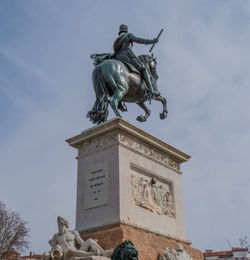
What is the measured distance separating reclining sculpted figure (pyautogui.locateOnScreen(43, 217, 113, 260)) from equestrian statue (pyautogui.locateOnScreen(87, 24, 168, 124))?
3085 mm

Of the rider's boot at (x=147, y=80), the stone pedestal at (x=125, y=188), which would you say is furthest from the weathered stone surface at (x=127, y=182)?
the rider's boot at (x=147, y=80)

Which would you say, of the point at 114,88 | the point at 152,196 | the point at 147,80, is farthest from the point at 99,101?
the point at 152,196

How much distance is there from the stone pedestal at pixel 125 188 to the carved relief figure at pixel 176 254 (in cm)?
21

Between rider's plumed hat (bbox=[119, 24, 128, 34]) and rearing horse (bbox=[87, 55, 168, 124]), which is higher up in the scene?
rider's plumed hat (bbox=[119, 24, 128, 34])

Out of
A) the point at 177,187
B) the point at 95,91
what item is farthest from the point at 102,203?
the point at 95,91

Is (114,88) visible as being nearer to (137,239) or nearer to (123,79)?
(123,79)

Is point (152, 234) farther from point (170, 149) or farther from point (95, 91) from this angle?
point (95, 91)

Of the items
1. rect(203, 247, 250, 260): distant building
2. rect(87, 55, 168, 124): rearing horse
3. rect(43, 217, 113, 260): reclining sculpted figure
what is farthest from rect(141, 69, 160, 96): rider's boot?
rect(203, 247, 250, 260): distant building

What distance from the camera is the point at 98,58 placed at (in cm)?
1172

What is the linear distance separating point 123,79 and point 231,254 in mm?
40532

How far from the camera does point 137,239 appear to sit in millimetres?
8469

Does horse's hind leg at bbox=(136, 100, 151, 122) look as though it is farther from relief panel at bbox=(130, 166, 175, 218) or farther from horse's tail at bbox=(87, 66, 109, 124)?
relief panel at bbox=(130, 166, 175, 218)

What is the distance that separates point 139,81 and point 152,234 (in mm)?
4196

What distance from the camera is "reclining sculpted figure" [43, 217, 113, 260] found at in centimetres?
767
